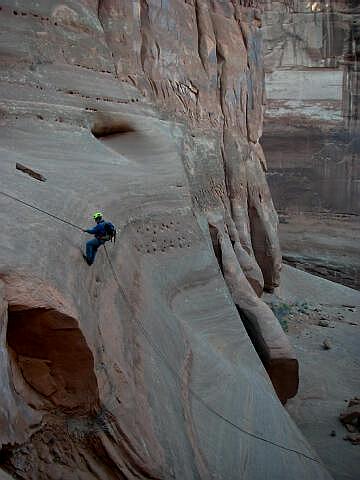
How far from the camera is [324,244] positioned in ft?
56.8

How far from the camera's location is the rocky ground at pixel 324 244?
54.1 feet

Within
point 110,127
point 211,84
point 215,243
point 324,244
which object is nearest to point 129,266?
point 110,127

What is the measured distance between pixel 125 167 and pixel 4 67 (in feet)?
6.00

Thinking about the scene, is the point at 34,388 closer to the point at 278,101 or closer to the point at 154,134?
the point at 154,134

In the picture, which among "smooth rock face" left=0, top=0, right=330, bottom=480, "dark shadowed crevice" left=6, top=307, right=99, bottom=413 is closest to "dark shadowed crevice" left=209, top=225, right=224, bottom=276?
"smooth rock face" left=0, top=0, right=330, bottom=480

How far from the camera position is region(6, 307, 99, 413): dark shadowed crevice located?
9.75 feet

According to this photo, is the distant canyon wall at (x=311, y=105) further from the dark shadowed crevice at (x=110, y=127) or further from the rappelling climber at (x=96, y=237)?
the rappelling climber at (x=96, y=237)

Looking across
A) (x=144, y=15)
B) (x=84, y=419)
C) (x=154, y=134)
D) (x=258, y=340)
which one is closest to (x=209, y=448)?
(x=84, y=419)

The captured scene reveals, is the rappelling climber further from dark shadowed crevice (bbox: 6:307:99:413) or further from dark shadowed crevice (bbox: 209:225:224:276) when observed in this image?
dark shadowed crevice (bbox: 209:225:224:276)

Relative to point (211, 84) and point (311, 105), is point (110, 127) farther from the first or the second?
point (311, 105)

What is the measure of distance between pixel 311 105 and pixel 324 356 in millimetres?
12043

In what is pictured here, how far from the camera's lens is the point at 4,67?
19.9ft

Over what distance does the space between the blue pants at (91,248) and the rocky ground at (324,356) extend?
4.05 m

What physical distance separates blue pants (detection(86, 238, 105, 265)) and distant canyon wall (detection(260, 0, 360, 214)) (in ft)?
50.3
